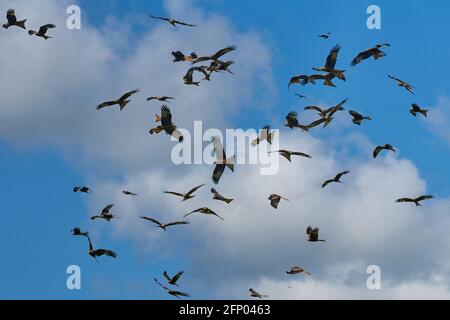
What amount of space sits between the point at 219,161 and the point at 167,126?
18.2 feet

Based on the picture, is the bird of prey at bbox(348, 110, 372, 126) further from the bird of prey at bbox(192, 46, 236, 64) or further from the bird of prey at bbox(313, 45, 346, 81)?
the bird of prey at bbox(192, 46, 236, 64)

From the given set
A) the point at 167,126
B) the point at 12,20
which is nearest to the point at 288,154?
the point at 167,126

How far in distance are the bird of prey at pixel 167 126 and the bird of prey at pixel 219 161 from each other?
3.61 m

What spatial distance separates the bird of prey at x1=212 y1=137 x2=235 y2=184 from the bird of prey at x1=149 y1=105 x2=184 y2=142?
3608mm

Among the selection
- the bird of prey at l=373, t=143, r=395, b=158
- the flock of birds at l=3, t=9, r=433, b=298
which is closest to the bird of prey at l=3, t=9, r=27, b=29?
the flock of birds at l=3, t=9, r=433, b=298

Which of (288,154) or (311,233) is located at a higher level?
(288,154)

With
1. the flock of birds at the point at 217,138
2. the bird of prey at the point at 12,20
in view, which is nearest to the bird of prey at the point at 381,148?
the flock of birds at the point at 217,138

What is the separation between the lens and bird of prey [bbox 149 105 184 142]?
2218 inches

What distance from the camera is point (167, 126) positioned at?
187 feet

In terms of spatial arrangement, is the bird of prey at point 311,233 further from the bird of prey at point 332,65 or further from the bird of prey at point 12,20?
the bird of prey at point 12,20

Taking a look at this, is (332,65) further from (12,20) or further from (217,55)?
(12,20)

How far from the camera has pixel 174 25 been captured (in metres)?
61.8
